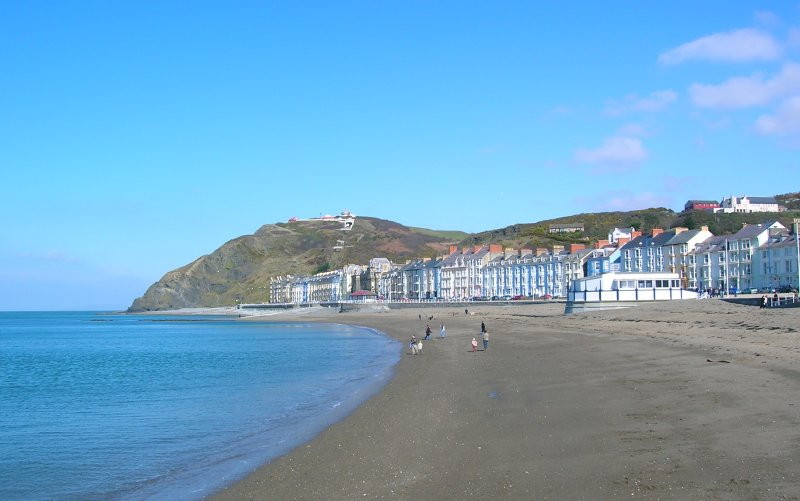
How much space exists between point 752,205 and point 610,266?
70548 mm

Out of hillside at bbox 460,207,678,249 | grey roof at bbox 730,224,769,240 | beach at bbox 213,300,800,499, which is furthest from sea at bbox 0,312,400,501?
hillside at bbox 460,207,678,249

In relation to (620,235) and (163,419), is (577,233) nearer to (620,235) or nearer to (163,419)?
(620,235)

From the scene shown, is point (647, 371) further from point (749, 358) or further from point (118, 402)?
point (118, 402)

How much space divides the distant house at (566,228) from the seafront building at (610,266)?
113 feet

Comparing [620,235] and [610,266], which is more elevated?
[620,235]

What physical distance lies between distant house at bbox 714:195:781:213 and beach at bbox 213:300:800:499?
13429 centimetres

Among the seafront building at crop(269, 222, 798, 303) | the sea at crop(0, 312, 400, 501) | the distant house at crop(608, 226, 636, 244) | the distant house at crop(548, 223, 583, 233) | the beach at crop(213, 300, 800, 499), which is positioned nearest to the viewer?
the beach at crop(213, 300, 800, 499)

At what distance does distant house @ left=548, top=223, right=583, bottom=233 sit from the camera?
162675 mm

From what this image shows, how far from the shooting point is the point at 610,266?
9256 cm

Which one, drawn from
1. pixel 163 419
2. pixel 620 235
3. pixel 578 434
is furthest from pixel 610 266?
pixel 578 434

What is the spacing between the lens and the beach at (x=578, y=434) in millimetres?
9070

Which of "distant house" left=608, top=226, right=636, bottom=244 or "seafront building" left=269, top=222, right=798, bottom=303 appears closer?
"seafront building" left=269, top=222, right=798, bottom=303

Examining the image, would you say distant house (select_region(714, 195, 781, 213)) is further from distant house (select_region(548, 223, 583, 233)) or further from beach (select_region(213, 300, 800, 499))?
beach (select_region(213, 300, 800, 499))

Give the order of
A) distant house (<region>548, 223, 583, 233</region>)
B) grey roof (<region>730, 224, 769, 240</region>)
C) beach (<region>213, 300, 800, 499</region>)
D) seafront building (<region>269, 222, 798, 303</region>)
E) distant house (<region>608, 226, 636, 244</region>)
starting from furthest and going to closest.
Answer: distant house (<region>548, 223, 583, 233</region>) → distant house (<region>608, 226, 636, 244</region>) → grey roof (<region>730, 224, 769, 240</region>) → seafront building (<region>269, 222, 798, 303</region>) → beach (<region>213, 300, 800, 499</region>)
